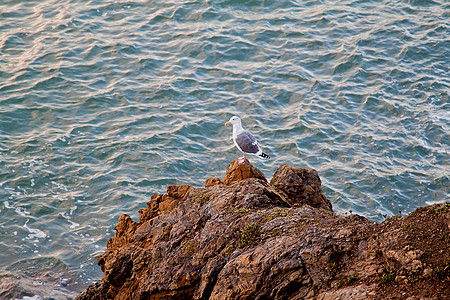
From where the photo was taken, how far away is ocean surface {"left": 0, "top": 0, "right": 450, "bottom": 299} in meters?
16.0

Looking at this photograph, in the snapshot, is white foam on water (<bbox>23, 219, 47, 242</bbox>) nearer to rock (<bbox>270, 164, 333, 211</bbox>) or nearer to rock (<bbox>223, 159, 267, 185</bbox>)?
rock (<bbox>223, 159, 267, 185</bbox>)

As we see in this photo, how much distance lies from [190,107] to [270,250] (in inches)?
549

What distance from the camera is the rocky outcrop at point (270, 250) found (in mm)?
6859

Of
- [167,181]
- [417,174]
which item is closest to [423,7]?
[417,174]

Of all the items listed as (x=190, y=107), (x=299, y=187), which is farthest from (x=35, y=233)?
(x=299, y=187)

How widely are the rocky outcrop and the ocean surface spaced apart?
Answer: 468 cm

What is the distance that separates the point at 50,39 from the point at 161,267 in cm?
2044

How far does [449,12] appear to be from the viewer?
93.9ft

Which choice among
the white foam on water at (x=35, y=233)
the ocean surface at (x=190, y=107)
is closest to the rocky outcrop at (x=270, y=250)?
the ocean surface at (x=190, y=107)

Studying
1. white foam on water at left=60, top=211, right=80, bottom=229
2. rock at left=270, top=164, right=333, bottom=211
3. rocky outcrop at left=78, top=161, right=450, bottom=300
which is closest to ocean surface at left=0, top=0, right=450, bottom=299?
white foam on water at left=60, top=211, right=80, bottom=229

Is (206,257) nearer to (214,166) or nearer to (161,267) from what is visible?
A: (161,267)

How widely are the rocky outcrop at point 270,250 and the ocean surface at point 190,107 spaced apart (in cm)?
468

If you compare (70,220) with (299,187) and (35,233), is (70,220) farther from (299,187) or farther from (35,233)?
(299,187)

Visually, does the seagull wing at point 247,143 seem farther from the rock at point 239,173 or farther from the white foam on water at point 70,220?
the white foam on water at point 70,220
